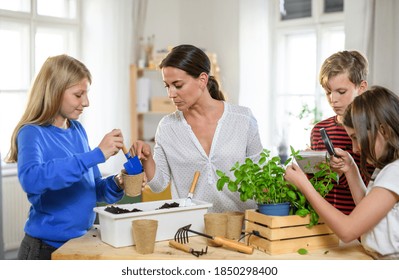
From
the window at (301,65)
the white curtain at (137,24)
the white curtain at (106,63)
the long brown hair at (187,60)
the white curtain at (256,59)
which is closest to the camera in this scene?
the long brown hair at (187,60)

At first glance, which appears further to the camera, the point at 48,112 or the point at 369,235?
the point at 48,112

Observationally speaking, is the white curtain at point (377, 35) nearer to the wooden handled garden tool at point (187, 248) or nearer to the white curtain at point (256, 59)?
the white curtain at point (256, 59)

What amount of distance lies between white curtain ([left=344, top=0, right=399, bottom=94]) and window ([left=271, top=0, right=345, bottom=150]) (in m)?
0.26

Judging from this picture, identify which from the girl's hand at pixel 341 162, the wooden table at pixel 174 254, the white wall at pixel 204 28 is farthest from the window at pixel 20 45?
the girl's hand at pixel 341 162

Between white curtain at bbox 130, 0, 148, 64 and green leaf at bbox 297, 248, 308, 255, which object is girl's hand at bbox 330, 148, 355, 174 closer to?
green leaf at bbox 297, 248, 308, 255

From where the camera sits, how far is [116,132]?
1.65 m

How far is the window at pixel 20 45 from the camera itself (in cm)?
364

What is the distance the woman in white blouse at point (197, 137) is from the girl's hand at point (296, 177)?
0.49 m

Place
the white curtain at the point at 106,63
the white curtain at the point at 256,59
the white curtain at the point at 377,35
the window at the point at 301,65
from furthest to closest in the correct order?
1. the white curtain at the point at 106,63
2. the white curtain at the point at 256,59
3. the window at the point at 301,65
4. the white curtain at the point at 377,35

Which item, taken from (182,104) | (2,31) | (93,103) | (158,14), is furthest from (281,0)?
(182,104)

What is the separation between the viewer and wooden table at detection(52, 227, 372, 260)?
4.59ft

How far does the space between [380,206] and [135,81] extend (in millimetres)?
3041

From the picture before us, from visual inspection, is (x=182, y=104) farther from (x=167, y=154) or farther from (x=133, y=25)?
(x=133, y=25)
